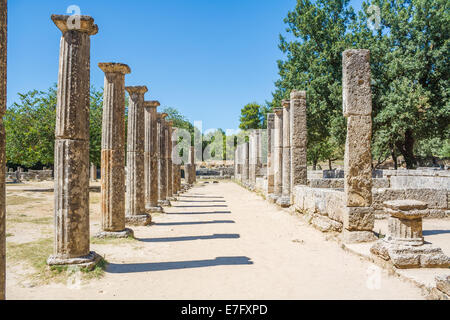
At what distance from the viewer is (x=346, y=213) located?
7.43 meters

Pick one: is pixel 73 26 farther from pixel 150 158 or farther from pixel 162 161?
pixel 162 161

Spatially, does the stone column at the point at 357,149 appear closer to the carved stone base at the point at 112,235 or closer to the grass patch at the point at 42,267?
the carved stone base at the point at 112,235

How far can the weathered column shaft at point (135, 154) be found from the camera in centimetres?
1036

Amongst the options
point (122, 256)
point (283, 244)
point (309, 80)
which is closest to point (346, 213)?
point (283, 244)

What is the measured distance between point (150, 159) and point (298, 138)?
5.42 metres

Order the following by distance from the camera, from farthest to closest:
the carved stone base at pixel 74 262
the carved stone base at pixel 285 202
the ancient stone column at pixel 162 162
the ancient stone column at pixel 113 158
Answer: the ancient stone column at pixel 162 162 < the carved stone base at pixel 285 202 < the ancient stone column at pixel 113 158 < the carved stone base at pixel 74 262

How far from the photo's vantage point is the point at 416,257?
536cm

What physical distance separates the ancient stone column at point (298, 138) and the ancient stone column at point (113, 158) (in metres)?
6.43

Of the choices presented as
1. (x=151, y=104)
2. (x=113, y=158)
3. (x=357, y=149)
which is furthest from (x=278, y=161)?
(x=113, y=158)

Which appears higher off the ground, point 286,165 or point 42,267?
point 286,165

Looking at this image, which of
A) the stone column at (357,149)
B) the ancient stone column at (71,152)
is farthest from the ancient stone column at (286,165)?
the ancient stone column at (71,152)

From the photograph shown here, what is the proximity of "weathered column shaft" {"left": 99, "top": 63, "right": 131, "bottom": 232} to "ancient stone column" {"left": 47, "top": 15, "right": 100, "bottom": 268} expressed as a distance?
2.24 meters

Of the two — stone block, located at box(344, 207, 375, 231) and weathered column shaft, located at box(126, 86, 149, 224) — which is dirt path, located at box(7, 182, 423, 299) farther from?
weathered column shaft, located at box(126, 86, 149, 224)
